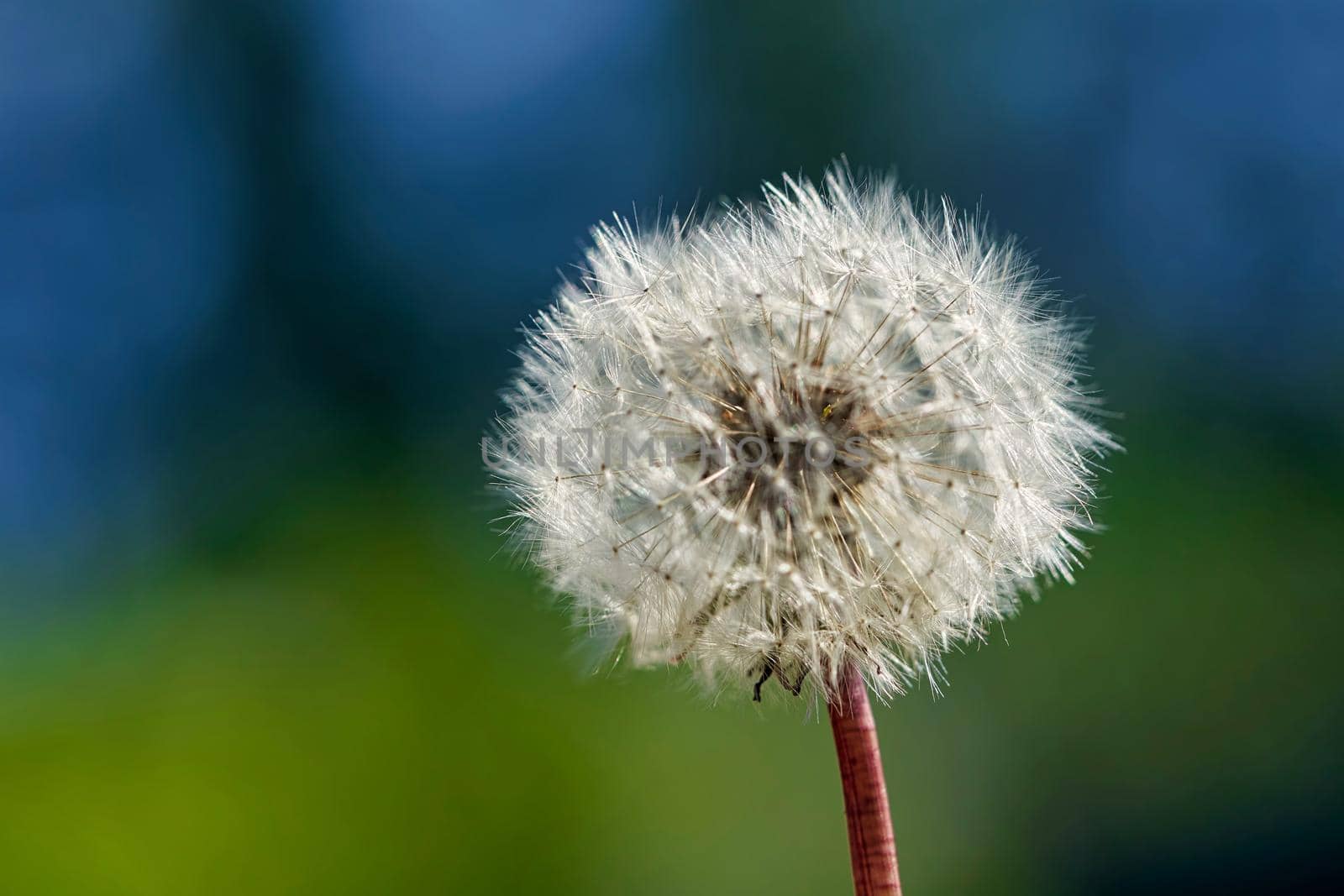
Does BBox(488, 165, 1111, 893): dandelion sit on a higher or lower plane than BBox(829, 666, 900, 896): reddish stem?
higher

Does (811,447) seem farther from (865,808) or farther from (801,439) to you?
(865,808)

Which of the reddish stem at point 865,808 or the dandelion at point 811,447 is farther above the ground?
the dandelion at point 811,447

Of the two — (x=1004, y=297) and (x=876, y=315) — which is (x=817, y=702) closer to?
(x=876, y=315)

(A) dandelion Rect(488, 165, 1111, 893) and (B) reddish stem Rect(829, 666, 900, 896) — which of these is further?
(A) dandelion Rect(488, 165, 1111, 893)

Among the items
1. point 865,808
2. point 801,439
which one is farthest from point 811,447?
point 865,808

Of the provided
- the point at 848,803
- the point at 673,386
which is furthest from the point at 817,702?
the point at 673,386

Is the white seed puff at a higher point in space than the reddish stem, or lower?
higher

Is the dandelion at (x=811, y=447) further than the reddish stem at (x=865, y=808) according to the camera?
Yes
